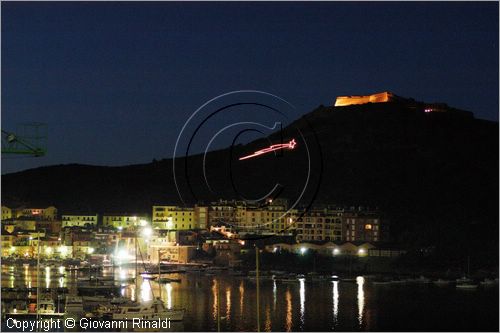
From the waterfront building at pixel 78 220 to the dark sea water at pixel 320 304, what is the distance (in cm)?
1405

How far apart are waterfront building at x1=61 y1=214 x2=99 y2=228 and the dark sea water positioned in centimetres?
1405

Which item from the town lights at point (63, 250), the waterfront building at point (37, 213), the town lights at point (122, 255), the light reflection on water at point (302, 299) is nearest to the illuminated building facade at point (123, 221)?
the waterfront building at point (37, 213)

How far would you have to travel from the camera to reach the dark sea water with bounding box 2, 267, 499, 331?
2166 cm

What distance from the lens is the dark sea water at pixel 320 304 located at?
71.1 feet

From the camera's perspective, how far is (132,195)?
186ft

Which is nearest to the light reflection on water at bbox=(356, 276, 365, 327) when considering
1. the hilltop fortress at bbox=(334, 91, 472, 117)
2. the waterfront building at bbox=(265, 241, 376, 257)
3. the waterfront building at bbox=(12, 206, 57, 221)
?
the waterfront building at bbox=(265, 241, 376, 257)

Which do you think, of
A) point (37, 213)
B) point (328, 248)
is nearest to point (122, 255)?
point (328, 248)

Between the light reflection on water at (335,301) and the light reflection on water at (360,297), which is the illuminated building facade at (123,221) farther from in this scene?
the light reflection on water at (335,301)

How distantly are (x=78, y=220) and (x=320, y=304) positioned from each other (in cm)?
2397

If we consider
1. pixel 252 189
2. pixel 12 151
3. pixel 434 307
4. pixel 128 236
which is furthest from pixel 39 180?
pixel 12 151

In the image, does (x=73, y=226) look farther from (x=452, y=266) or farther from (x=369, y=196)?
(x=452, y=266)

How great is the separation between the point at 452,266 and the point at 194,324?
1574 cm

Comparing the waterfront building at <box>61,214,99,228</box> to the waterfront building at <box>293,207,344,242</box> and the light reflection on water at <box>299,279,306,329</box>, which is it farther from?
the light reflection on water at <box>299,279,306,329</box>

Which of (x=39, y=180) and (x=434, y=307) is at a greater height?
(x=39, y=180)
